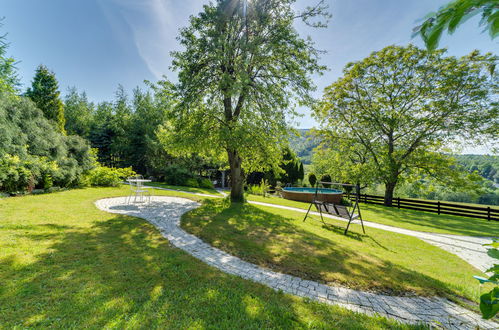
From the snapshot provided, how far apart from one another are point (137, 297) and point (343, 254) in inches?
179

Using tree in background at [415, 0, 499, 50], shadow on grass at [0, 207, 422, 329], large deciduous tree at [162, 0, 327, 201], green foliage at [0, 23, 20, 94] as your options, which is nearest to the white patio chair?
large deciduous tree at [162, 0, 327, 201]

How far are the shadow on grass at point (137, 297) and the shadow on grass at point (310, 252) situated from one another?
1.12 m

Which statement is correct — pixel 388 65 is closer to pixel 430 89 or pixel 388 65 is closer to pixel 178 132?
pixel 430 89

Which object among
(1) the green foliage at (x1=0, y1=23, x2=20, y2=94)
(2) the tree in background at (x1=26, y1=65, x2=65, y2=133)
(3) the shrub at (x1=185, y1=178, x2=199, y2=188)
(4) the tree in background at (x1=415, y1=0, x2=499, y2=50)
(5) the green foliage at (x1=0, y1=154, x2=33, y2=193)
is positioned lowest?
(3) the shrub at (x1=185, y1=178, x2=199, y2=188)

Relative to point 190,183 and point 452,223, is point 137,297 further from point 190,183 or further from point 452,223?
point 190,183

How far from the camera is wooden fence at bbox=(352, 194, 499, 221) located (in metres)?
12.8

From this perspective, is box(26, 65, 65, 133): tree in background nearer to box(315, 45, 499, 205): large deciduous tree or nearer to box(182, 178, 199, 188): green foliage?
box(182, 178, 199, 188): green foliage

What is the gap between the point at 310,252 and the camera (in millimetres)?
4898

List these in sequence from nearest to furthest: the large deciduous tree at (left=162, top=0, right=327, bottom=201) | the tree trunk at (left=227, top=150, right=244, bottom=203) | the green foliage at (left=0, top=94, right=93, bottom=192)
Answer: the green foliage at (left=0, top=94, right=93, bottom=192), the large deciduous tree at (left=162, top=0, right=327, bottom=201), the tree trunk at (left=227, top=150, right=244, bottom=203)

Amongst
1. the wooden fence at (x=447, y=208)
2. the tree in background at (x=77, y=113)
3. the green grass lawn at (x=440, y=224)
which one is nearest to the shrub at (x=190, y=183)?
the green grass lawn at (x=440, y=224)

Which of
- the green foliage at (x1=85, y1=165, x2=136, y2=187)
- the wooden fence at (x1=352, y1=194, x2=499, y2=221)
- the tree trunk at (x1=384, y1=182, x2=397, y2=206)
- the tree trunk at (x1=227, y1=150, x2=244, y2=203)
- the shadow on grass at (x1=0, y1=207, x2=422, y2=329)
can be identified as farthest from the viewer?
the tree trunk at (x1=384, y1=182, x2=397, y2=206)

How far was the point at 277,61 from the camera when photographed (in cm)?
962

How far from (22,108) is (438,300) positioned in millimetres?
17237

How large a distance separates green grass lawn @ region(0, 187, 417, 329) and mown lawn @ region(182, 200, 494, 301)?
3.74 feet
